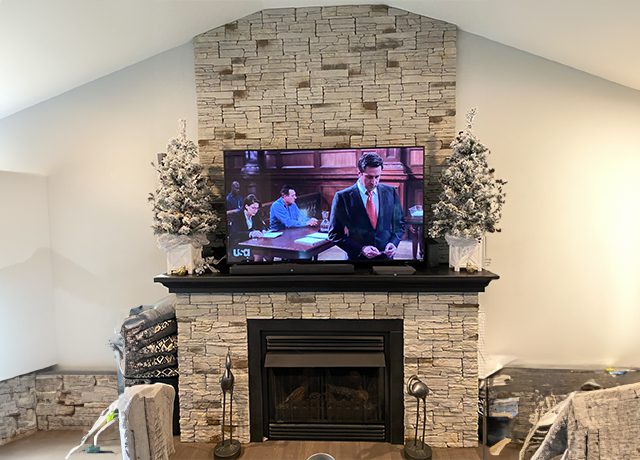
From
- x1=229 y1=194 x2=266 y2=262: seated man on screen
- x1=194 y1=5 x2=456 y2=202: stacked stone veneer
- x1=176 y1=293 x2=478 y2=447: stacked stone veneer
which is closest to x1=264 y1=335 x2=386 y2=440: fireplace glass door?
x1=176 y1=293 x2=478 y2=447: stacked stone veneer

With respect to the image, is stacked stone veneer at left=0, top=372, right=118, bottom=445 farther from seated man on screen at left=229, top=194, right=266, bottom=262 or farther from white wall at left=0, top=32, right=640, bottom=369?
seated man on screen at left=229, top=194, right=266, bottom=262

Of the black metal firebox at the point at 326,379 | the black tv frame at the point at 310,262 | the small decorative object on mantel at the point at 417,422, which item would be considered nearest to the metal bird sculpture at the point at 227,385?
the black metal firebox at the point at 326,379

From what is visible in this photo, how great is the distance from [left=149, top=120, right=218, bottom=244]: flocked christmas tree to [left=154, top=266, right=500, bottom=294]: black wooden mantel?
0.29m

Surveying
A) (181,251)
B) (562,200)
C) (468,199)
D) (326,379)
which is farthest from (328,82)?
(326,379)

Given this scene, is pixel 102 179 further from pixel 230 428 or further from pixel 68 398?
pixel 230 428

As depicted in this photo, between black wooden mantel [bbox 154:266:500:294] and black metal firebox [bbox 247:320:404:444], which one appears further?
black metal firebox [bbox 247:320:404:444]

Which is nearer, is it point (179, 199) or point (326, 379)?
point (179, 199)

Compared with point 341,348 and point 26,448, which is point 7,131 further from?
point 341,348

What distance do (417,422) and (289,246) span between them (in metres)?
1.34

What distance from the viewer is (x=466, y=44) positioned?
2.70 metres

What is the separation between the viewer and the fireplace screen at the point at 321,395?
255 centimetres

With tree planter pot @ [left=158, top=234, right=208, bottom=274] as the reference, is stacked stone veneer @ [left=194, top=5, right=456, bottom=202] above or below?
above

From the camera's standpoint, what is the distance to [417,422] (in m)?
2.38

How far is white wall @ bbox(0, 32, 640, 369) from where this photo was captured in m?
2.67
